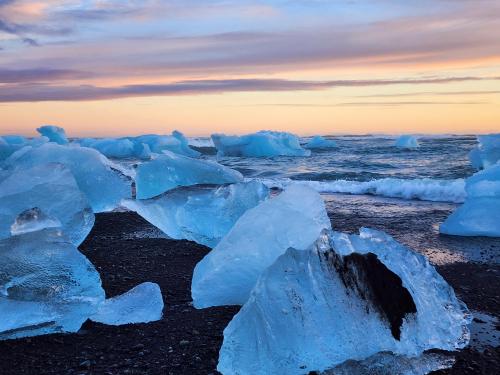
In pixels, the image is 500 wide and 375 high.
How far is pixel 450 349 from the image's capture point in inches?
97.1

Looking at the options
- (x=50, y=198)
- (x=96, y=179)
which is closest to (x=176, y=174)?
(x=96, y=179)

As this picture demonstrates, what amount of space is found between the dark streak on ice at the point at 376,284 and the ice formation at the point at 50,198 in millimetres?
2547

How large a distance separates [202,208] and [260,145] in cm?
1568

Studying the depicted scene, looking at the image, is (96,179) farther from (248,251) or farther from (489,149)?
(489,149)

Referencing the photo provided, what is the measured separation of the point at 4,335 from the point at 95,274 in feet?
1.88

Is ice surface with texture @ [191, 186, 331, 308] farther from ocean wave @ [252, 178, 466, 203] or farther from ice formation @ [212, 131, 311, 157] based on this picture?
ice formation @ [212, 131, 311, 157]

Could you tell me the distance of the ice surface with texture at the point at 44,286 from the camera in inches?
110

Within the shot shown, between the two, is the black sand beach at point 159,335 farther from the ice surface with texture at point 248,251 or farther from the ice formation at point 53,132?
the ice formation at point 53,132

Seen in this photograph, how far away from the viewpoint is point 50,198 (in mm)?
4328

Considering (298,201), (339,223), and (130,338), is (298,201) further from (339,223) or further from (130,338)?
(339,223)

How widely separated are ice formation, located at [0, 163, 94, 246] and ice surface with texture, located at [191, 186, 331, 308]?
1635 mm

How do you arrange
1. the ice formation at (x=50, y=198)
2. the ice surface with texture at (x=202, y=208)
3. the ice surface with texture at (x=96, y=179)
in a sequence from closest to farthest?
1. the ice formation at (x=50, y=198)
2. the ice surface with texture at (x=202, y=208)
3. the ice surface with texture at (x=96, y=179)

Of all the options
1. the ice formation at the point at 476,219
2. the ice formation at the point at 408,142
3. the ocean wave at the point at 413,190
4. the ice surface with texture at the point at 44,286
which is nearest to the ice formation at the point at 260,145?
the ice formation at the point at 408,142

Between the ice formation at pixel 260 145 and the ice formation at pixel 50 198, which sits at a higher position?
the ice formation at pixel 50 198
